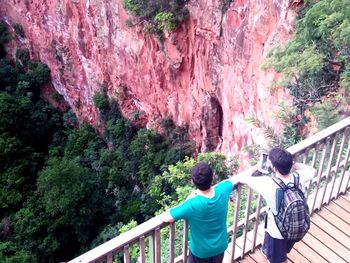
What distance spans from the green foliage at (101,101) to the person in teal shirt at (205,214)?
56.4 feet

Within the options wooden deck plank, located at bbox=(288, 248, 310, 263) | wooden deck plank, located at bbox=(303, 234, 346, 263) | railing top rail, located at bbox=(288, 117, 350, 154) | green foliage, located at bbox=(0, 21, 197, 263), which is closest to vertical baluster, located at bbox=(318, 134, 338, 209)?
railing top rail, located at bbox=(288, 117, 350, 154)

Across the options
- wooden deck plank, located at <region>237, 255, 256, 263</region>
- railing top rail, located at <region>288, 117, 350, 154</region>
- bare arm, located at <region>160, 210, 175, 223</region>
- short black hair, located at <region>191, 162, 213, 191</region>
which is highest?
short black hair, located at <region>191, 162, 213, 191</region>

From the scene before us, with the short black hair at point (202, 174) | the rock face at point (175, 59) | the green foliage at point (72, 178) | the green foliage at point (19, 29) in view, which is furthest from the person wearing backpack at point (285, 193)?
the green foliage at point (19, 29)

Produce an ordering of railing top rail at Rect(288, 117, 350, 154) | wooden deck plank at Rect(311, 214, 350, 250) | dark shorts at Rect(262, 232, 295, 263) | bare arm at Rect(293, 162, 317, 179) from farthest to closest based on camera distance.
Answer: wooden deck plank at Rect(311, 214, 350, 250) < railing top rail at Rect(288, 117, 350, 154) < dark shorts at Rect(262, 232, 295, 263) < bare arm at Rect(293, 162, 317, 179)

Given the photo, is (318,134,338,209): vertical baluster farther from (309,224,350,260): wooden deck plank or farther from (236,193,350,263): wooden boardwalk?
(309,224,350,260): wooden deck plank

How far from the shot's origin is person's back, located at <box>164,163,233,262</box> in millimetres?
3229

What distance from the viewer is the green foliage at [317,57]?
746cm

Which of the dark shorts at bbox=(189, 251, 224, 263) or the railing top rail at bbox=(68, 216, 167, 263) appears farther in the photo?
the dark shorts at bbox=(189, 251, 224, 263)

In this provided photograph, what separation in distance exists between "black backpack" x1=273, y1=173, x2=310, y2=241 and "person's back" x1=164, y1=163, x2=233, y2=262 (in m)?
0.42

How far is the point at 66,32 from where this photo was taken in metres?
21.5

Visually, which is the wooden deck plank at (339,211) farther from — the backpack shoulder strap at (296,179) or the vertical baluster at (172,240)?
the vertical baluster at (172,240)

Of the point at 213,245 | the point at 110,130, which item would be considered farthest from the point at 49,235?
the point at 213,245

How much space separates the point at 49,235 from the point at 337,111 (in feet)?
40.1

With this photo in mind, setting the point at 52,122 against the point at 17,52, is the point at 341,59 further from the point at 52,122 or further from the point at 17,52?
the point at 17,52
